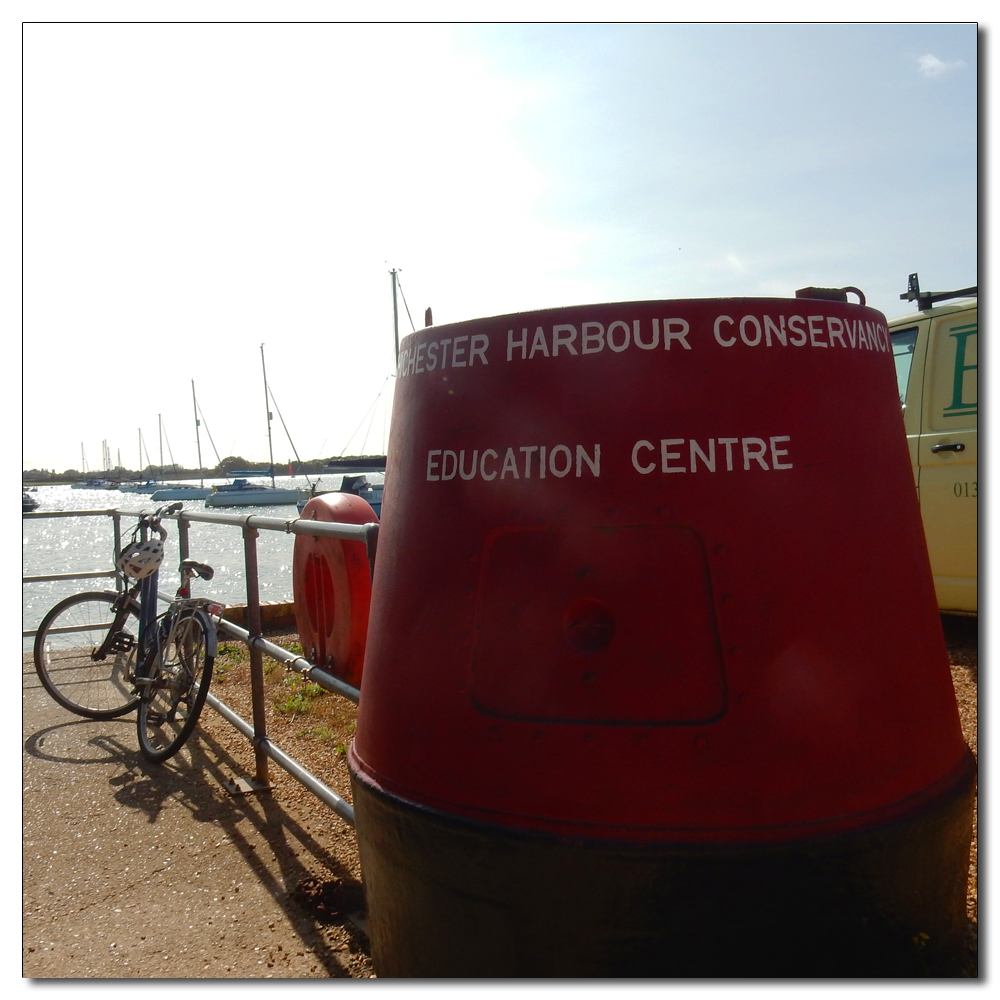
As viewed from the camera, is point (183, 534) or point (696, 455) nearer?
point (696, 455)

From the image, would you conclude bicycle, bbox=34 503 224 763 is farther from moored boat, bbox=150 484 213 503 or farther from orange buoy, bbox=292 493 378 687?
moored boat, bbox=150 484 213 503

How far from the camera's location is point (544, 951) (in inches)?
68.0

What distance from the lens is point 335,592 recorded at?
3922mm

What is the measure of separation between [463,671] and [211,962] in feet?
5.12

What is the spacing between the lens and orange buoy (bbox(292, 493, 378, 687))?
376cm

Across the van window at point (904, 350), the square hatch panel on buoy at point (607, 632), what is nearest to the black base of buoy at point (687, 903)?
the square hatch panel on buoy at point (607, 632)

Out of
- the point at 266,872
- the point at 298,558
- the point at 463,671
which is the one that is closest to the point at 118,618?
the point at 298,558

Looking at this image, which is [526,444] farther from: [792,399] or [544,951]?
[544,951]

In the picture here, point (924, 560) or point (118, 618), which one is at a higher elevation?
point (924, 560)

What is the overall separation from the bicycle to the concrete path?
276mm

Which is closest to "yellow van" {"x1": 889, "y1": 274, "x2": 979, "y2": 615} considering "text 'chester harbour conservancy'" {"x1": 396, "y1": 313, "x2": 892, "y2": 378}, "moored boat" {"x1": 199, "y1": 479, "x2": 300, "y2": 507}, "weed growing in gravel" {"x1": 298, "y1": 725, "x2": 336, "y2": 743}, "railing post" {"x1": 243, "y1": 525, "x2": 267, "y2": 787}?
"weed growing in gravel" {"x1": 298, "y1": 725, "x2": 336, "y2": 743}

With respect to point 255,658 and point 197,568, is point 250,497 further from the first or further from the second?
point 255,658

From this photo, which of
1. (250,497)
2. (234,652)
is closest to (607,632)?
(234,652)

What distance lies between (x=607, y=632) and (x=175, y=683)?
3780 millimetres
